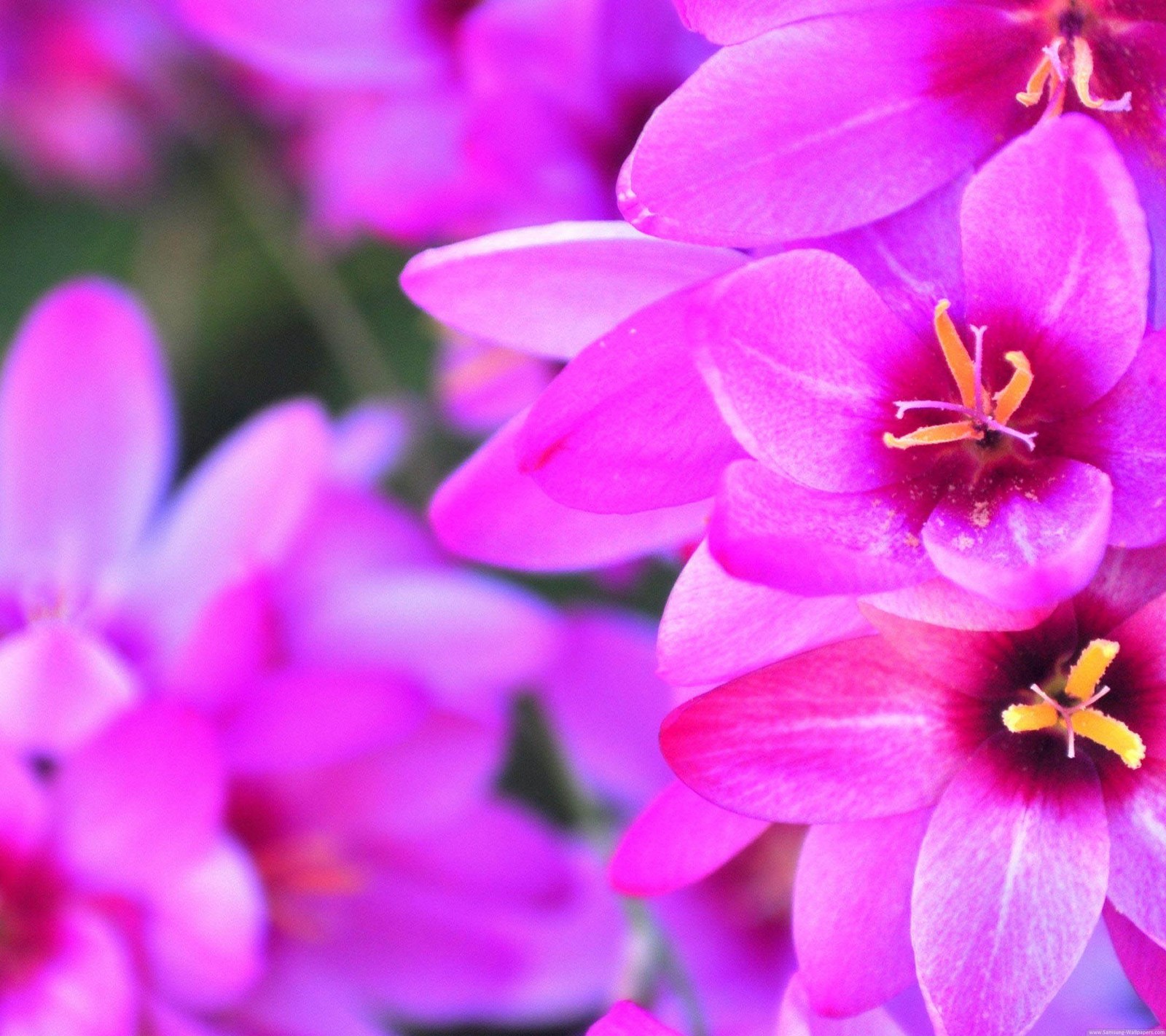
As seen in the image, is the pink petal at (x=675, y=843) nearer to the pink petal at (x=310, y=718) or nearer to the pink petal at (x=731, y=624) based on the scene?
the pink petal at (x=731, y=624)

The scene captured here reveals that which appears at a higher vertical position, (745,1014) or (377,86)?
(377,86)

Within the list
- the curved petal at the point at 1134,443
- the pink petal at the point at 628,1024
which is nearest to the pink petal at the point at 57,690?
the pink petal at the point at 628,1024

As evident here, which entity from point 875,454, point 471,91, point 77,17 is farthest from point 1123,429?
point 77,17

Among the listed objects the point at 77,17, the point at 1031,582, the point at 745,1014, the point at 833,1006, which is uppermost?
the point at 77,17

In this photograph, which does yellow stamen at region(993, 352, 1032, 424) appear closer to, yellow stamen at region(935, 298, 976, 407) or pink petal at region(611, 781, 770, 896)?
yellow stamen at region(935, 298, 976, 407)

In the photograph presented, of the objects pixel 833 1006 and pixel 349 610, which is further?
pixel 349 610

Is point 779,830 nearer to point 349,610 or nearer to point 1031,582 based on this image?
point 349,610

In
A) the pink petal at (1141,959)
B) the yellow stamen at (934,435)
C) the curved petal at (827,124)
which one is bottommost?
the pink petal at (1141,959)

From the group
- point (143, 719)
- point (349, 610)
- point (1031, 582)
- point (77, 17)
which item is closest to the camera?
point (1031, 582)
